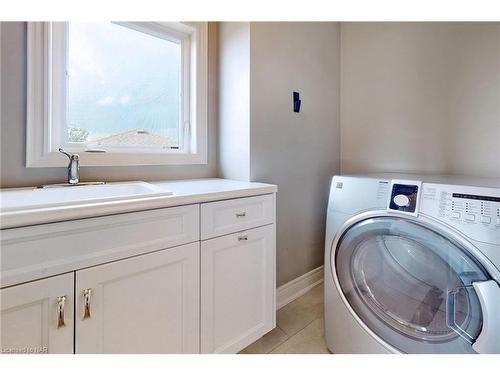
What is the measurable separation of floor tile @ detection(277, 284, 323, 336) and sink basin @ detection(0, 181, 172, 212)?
115 centimetres

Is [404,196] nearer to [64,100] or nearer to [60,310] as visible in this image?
[60,310]

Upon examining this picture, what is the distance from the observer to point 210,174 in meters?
1.76

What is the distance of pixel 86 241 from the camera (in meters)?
0.79

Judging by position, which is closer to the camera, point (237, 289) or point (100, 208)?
point (100, 208)

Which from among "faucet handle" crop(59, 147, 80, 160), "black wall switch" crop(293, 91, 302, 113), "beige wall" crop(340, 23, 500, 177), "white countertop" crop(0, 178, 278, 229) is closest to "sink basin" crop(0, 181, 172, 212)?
"white countertop" crop(0, 178, 278, 229)

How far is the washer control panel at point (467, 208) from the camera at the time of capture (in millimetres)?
865

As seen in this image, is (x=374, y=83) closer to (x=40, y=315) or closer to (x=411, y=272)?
(x=411, y=272)

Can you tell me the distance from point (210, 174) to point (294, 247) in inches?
31.0

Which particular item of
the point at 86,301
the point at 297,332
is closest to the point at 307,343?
the point at 297,332

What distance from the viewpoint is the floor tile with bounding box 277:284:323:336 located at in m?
1.60

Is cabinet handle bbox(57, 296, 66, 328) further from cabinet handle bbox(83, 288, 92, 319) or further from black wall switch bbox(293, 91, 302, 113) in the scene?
black wall switch bbox(293, 91, 302, 113)

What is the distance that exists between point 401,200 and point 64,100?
1.58m

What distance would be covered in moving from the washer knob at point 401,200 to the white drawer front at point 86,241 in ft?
2.72
